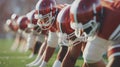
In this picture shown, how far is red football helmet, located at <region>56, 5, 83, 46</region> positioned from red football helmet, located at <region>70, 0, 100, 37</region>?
119 centimetres

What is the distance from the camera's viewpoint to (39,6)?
8422 millimetres

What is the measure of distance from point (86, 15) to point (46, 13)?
3.28 m

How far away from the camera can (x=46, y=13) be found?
27.0 ft

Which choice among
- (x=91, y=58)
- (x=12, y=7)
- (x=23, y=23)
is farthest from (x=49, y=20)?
(x=12, y=7)

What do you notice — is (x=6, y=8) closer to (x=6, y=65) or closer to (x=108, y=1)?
(x=6, y=65)

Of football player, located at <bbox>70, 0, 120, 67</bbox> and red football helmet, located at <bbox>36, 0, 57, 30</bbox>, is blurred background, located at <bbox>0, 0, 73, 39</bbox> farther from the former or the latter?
football player, located at <bbox>70, 0, 120, 67</bbox>

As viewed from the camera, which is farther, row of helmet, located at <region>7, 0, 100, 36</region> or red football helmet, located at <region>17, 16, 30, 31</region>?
red football helmet, located at <region>17, 16, 30, 31</region>

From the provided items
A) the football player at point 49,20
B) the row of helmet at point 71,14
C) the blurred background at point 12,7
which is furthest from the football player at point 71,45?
the blurred background at point 12,7

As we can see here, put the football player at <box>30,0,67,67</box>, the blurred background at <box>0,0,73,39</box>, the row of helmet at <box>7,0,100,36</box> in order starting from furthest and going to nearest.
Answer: the blurred background at <box>0,0,73,39</box> → the football player at <box>30,0,67,67</box> → the row of helmet at <box>7,0,100,36</box>

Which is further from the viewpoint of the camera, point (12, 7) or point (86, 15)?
point (12, 7)

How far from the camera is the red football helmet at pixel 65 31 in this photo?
252 inches

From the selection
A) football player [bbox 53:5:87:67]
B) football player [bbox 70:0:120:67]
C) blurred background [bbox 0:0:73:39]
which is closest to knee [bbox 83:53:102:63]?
football player [bbox 70:0:120:67]

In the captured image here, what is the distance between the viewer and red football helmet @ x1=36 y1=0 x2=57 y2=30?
8.09 metres

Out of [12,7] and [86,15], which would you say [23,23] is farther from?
[12,7]
